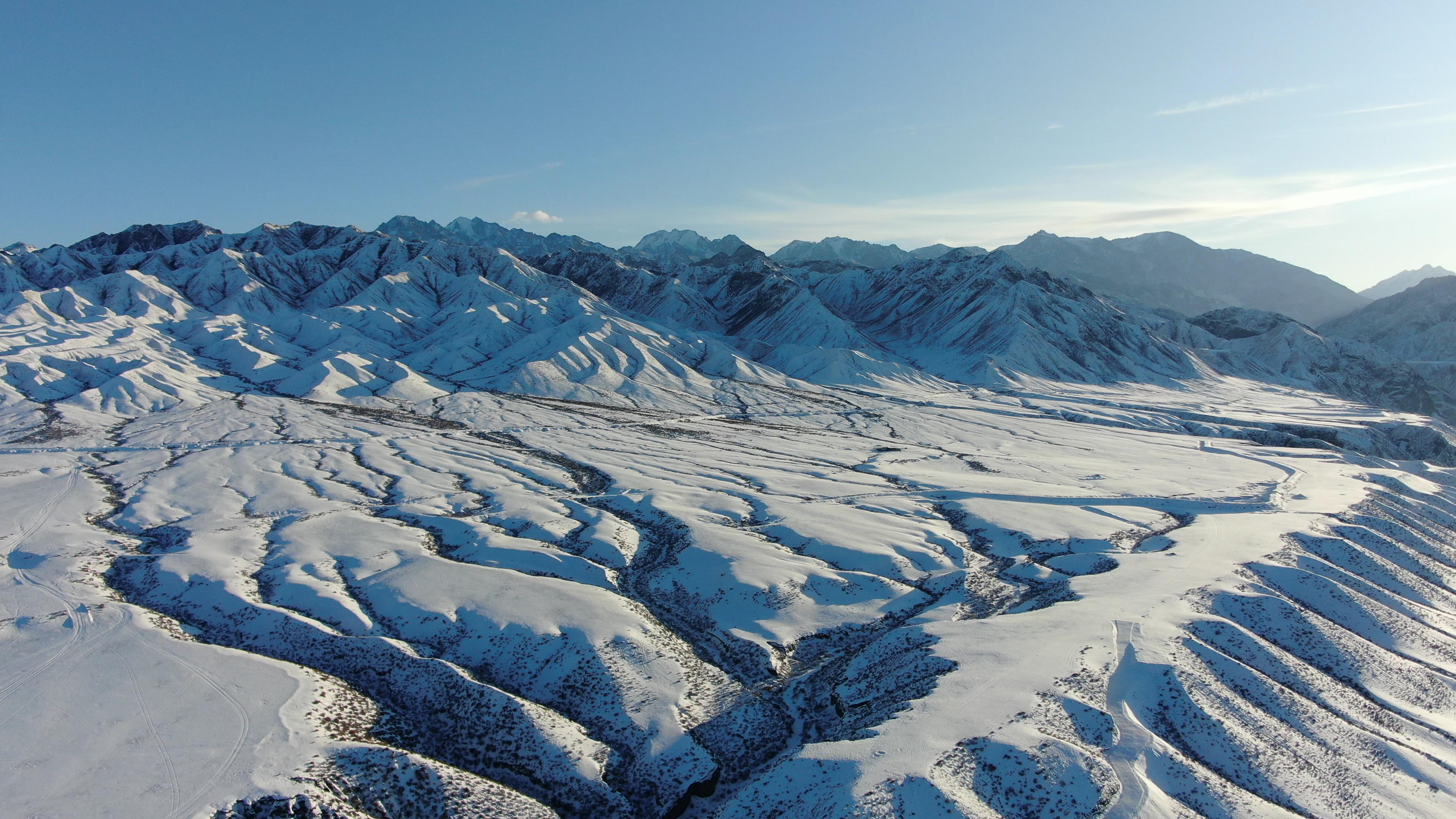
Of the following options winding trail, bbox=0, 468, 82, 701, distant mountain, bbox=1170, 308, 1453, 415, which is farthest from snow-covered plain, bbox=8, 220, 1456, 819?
distant mountain, bbox=1170, 308, 1453, 415

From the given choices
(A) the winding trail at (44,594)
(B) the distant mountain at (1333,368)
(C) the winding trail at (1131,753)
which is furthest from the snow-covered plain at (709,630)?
(B) the distant mountain at (1333,368)

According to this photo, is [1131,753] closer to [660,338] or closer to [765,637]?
[765,637]

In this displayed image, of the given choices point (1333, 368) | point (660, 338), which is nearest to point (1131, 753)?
point (660, 338)

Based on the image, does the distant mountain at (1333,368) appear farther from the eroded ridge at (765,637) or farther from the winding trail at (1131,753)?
the winding trail at (1131,753)

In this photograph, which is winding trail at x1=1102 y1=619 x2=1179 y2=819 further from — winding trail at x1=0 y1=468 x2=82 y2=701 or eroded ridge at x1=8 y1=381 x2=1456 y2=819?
winding trail at x1=0 y1=468 x2=82 y2=701

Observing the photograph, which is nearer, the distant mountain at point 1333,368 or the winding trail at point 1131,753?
the winding trail at point 1131,753

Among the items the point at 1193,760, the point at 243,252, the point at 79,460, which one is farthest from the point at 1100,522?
the point at 243,252

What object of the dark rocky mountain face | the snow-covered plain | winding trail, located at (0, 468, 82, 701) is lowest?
winding trail, located at (0, 468, 82, 701)

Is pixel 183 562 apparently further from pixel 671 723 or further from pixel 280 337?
pixel 280 337

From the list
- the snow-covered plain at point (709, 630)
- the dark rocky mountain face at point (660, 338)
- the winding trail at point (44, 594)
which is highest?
the dark rocky mountain face at point (660, 338)
